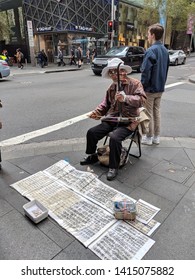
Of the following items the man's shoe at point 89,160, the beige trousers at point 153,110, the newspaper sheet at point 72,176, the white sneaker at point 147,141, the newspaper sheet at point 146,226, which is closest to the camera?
the newspaper sheet at point 146,226

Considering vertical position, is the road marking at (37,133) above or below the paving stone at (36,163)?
below

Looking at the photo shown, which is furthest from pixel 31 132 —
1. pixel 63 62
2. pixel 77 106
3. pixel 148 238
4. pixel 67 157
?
pixel 63 62

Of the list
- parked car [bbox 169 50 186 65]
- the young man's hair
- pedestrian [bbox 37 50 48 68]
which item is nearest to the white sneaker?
the young man's hair

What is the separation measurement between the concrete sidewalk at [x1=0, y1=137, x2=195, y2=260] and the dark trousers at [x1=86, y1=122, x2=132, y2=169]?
254 mm

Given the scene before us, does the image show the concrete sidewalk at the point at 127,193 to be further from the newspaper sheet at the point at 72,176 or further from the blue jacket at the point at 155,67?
the blue jacket at the point at 155,67

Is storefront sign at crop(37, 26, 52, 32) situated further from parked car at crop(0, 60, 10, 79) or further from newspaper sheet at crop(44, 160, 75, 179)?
newspaper sheet at crop(44, 160, 75, 179)

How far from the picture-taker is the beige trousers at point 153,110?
399 cm

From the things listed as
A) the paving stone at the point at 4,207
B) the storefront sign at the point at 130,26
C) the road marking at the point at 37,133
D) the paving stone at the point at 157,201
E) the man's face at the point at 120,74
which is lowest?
the road marking at the point at 37,133

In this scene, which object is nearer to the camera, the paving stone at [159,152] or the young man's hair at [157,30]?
the young man's hair at [157,30]

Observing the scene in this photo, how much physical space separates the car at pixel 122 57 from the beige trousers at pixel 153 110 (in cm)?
965

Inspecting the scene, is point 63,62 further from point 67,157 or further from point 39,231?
point 39,231

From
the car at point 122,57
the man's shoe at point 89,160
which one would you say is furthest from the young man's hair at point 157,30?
the car at point 122,57

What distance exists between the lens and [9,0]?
24.7 m
